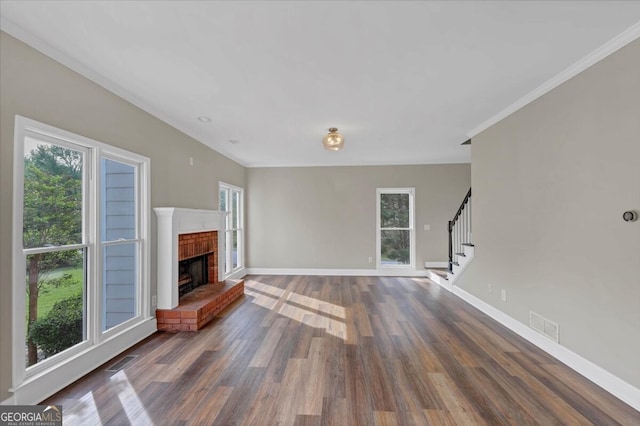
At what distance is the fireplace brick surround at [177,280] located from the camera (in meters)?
3.29

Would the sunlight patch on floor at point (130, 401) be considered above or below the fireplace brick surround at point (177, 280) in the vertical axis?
below

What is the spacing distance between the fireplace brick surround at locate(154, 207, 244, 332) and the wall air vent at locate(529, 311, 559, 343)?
387cm

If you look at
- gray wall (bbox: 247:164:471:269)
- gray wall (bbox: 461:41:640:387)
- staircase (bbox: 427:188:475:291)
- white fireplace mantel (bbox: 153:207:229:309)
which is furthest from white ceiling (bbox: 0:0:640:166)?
gray wall (bbox: 247:164:471:269)

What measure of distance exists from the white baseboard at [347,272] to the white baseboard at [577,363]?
2.60 metres

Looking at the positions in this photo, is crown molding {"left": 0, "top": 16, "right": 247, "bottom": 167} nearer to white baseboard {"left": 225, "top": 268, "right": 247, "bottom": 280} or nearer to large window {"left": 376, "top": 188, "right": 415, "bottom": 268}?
white baseboard {"left": 225, "top": 268, "right": 247, "bottom": 280}

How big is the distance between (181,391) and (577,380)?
3.30m

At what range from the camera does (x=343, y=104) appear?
3.06 meters

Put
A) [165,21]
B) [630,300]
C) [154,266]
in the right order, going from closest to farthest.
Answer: [165,21]
[630,300]
[154,266]

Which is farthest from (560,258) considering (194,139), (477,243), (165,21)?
(194,139)

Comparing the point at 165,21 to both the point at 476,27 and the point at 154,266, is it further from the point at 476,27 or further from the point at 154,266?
the point at 154,266

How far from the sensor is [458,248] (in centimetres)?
587

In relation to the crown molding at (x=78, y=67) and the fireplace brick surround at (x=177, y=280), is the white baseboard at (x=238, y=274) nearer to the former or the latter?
the fireplace brick surround at (x=177, y=280)

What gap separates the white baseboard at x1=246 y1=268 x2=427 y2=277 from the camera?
631cm

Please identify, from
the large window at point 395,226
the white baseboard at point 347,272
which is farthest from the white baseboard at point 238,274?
the large window at point 395,226
